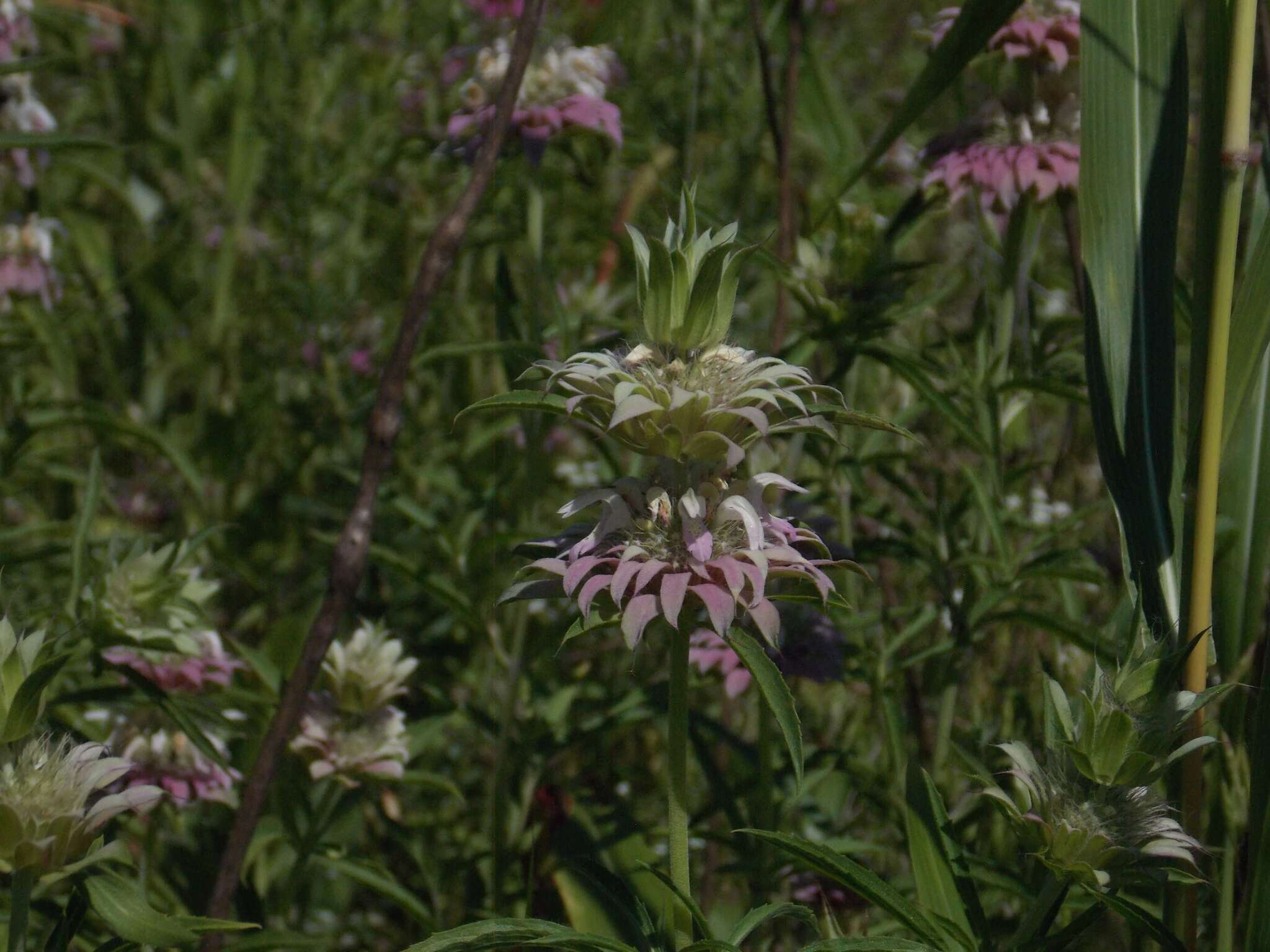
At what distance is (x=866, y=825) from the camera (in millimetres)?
1911

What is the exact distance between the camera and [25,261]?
1967mm

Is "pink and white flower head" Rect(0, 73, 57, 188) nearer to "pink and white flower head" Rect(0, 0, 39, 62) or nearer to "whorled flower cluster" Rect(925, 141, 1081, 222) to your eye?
"pink and white flower head" Rect(0, 0, 39, 62)

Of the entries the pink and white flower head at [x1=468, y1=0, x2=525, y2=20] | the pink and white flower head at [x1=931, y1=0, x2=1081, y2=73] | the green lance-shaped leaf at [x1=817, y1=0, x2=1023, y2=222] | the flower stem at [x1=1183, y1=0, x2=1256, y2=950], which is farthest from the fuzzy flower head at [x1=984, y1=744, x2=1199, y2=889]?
the pink and white flower head at [x1=468, y1=0, x2=525, y2=20]

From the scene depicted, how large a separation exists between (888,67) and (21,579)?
289cm

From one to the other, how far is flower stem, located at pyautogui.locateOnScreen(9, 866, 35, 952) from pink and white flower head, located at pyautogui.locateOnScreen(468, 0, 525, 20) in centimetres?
169

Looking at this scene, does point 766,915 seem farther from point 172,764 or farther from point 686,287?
point 172,764

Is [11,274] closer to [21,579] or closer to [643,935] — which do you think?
[21,579]

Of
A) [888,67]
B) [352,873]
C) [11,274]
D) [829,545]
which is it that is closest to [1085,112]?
[829,545]

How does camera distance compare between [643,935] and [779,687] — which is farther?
[643,935]

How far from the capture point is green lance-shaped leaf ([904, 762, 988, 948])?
970mm

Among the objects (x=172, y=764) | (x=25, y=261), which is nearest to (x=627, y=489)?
(x=172, y=764)

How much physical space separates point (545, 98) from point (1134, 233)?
987 millimetres

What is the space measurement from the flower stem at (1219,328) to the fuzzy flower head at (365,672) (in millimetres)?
914

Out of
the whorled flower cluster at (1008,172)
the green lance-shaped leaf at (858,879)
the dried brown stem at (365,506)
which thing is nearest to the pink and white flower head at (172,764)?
the dried brown stem at (365,506)
